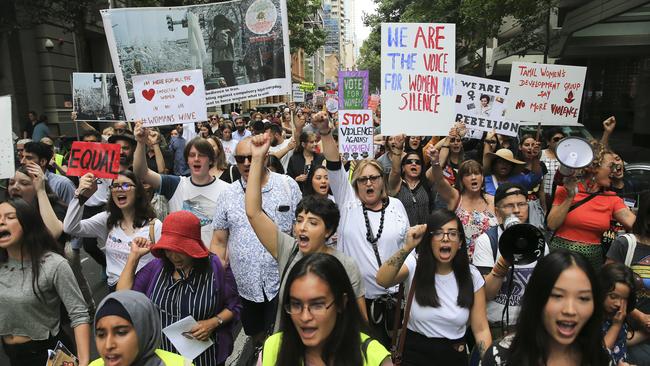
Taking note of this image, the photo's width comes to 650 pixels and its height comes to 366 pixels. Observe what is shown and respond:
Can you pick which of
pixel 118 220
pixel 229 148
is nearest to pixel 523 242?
pixel 118 220

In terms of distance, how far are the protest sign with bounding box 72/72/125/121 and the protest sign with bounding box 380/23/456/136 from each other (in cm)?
553

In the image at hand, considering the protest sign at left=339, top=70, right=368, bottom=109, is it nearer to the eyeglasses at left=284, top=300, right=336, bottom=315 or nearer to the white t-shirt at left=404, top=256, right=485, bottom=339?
the white t-shirt at left=404, top=256, right=485, bottom=339

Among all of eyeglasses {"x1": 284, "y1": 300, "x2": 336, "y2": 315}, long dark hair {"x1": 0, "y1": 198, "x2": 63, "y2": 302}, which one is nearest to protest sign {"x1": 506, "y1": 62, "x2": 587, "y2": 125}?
eyeglasses {"x1": 284, "y1": 300, "x2": 336, "y2": 315}

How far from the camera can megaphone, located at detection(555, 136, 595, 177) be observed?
13.5 feet

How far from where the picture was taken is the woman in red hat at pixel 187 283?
291cm

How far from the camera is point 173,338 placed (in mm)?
2852

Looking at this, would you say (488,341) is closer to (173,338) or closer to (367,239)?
(367,239)

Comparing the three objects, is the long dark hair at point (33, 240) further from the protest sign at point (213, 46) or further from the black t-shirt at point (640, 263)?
the black t-shirt at point (640, 263)

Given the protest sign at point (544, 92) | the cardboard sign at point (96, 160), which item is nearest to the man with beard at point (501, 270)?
the cardboard sign at point (96, 160)

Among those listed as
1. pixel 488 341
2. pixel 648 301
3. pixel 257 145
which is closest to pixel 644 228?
pixel 648 301

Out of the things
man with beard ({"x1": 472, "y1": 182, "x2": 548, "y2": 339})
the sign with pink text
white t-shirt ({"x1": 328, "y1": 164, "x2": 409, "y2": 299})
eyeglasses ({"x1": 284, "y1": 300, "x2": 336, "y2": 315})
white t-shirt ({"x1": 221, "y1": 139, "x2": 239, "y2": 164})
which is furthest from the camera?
white t-shirt ({"x1": 221, "y1": 139, "x2": 239, "y2": 164})

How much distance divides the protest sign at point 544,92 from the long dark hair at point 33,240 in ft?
17.7

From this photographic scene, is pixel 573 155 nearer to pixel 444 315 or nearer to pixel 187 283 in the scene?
pixel 444 315

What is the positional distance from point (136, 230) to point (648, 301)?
337 centimetres
